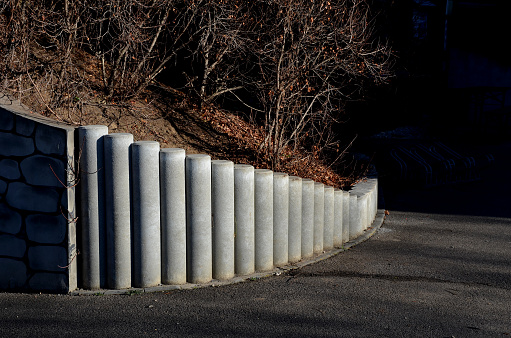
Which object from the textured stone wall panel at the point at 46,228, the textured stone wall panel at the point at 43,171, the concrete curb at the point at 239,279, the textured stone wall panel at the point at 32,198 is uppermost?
the textured stone wall panel at the point at 43,171

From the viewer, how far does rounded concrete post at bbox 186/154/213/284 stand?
5543 millimetres

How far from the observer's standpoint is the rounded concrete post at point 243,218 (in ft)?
19.2

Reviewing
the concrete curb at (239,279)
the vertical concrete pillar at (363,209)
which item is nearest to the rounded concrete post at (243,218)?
the concrete curb at (239,279)

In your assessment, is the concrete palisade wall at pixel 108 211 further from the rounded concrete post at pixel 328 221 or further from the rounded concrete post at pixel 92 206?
the rounded concrete post at pixel 328 221

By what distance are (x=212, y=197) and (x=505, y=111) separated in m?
17.4

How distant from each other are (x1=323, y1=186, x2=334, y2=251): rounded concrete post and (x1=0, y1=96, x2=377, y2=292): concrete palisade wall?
174cm

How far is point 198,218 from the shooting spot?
560 centimetres

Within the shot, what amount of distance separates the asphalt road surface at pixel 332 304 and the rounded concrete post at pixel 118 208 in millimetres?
271

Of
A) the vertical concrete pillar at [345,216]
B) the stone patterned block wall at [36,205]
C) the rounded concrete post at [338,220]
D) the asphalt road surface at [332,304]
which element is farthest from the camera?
the vertical concrete pillar at [345,216]

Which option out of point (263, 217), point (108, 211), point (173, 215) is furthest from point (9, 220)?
point (263, 217)

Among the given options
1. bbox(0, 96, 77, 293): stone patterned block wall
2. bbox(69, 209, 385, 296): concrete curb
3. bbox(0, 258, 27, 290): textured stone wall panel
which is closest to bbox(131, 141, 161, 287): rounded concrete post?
bbox(69, 209, 385, 296): concrete curb

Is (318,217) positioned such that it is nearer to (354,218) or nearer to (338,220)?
(338,220)

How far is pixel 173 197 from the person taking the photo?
5.46 metres

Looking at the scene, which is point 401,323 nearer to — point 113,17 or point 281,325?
point 281,325
